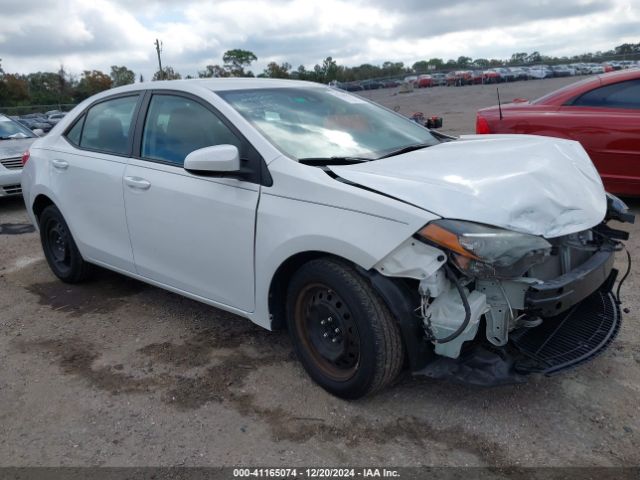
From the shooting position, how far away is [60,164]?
179 inches

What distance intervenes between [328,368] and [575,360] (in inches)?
48.0

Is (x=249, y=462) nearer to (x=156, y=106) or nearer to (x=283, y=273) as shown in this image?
(x=283, y=273)

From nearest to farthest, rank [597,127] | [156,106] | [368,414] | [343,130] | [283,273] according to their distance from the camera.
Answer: [368,414]
[283,273]
[343,130]
[156,106]
[597,127]

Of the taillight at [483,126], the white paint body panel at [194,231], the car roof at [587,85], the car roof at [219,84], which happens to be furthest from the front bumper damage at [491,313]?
the car roof at [587,85]

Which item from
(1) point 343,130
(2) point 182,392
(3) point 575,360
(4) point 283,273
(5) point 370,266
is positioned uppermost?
(1) point 343,130

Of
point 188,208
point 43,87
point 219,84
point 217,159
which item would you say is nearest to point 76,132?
point 219,84

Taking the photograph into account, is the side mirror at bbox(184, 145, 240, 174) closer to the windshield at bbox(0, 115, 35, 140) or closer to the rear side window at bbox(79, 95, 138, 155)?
the rear side window at bbox(79, 95, 138, 155)

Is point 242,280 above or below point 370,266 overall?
below

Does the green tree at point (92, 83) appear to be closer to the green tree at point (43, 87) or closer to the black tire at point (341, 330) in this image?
the green tree at point (43, 87)

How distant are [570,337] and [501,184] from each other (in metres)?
0.88

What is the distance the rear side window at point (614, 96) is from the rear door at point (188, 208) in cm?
439

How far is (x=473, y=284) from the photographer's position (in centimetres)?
261

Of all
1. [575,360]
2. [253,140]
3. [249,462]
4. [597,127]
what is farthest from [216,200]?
[597,127]

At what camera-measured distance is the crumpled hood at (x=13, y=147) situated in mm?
8602
